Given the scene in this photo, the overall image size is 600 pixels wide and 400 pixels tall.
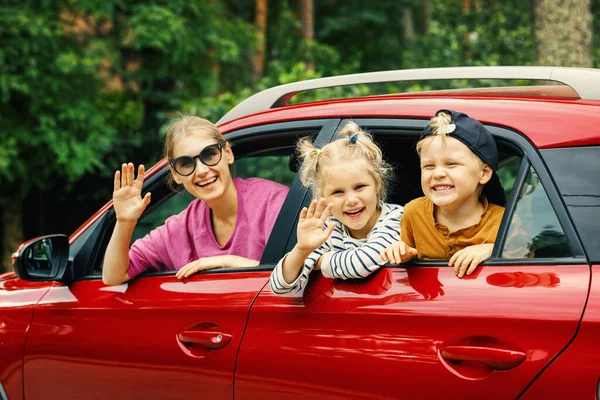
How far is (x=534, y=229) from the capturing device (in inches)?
88.8

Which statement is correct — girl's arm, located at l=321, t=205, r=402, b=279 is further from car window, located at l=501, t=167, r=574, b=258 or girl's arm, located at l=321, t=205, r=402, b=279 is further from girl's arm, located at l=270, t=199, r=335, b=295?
car window, located at l=501, t=167, r=574, b=258

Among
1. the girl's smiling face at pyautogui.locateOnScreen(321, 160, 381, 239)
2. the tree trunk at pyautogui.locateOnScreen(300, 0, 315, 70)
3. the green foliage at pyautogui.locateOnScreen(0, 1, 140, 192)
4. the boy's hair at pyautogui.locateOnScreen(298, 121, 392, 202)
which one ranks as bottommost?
the girl's smiling face at pyautogui.locateOnScreen(321, 160, 381, 239)

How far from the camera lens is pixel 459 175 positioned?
2512 millimetres

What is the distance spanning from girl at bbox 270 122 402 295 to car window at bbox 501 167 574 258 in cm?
43

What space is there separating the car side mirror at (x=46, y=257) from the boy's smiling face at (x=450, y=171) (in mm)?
1616

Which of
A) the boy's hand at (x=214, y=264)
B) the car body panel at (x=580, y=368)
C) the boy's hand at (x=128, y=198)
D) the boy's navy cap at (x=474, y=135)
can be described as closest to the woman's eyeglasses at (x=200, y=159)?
the boy's hand at (x=128, y=198)

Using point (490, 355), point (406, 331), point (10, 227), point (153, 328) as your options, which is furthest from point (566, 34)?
point (10, 227)

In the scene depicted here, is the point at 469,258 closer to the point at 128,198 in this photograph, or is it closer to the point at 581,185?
the point at 581,185

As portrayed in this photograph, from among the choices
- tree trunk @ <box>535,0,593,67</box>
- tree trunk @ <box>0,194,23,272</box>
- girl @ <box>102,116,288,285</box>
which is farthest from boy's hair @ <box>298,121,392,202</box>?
tree trunk @ <box>0,194,23,272</box>

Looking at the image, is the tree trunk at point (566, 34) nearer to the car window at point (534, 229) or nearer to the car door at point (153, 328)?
the car door at point (153, 328)

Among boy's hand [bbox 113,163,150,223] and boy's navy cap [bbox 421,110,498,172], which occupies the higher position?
boy's navy cap [bbox 421,110,498,172]

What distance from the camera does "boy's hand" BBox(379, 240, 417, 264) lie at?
8.07ft

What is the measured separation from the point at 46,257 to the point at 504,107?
198 cm

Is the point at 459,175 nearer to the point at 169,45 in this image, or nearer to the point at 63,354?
the point at 63,354
